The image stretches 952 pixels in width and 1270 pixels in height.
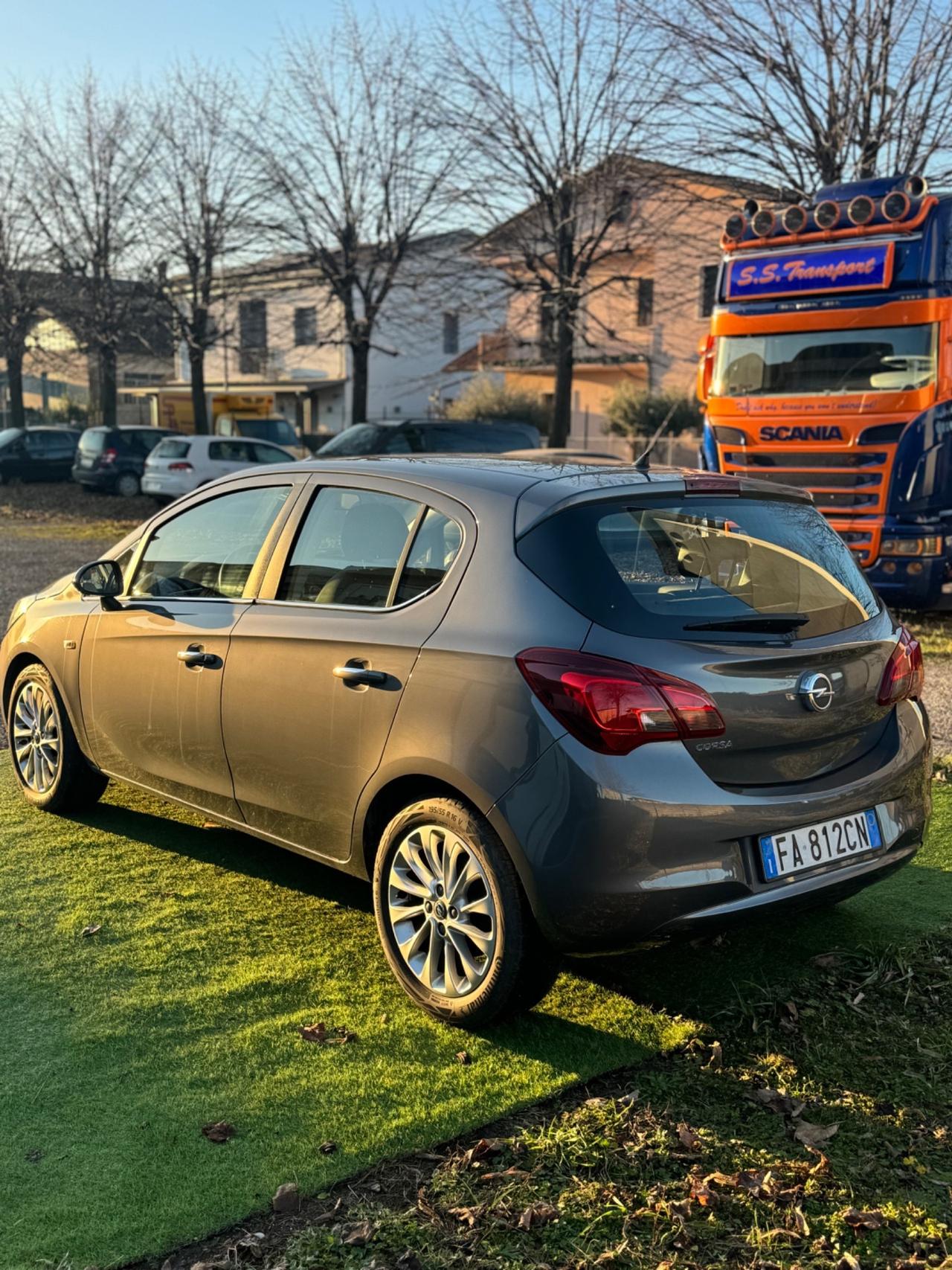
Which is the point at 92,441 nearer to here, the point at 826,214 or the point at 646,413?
the point at 646,413

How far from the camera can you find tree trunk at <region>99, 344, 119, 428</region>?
30.5 m

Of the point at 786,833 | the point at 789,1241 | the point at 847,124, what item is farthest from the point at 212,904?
the point at 847,124

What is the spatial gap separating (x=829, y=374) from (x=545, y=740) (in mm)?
8487

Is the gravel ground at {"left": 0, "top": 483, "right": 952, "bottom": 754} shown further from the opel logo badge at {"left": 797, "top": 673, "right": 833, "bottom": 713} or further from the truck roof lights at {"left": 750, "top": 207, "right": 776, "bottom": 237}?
the truck roof lights at {"left": 750, "top": 207, "right": 776, "bottom": 237}

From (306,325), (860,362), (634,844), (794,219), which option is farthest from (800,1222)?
(306,325)

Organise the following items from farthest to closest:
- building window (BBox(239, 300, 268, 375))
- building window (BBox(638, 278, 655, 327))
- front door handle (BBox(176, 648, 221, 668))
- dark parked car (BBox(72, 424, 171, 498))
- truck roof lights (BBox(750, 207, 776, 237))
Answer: building window (BBox(239, 300, 268, 375)), dark parked car (BBox(72, 424, 171, 498)), building window (BBox(638, 278, 655, 327)), truck roof lights (BBox(750, 207, 776, 237)), front door handle (BBox(176, 648, 221, 668))

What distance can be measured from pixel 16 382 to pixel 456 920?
3475 cm

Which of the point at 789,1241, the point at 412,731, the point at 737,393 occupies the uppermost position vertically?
the point at 737,393

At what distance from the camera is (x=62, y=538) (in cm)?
2019

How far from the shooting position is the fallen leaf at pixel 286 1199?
277 cm

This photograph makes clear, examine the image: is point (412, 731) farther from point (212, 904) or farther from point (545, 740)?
point (212, 904)

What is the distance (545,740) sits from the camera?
3201 millimetres

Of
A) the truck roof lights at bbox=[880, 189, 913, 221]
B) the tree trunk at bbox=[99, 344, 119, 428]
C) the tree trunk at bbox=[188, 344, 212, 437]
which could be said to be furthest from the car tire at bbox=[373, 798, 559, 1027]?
the tree trunk at bbox=[99, 344, 119, 428]

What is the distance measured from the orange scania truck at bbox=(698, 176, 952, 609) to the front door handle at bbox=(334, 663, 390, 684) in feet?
25.2
